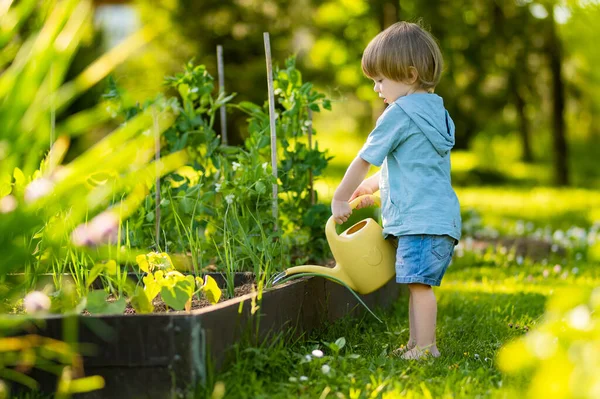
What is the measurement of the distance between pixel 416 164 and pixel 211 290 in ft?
2.95

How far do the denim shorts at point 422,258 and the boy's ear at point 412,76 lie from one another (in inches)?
23.1

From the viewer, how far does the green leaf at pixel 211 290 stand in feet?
8.44

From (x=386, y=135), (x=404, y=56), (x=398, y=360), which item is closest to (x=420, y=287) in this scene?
(x=398, y=360)

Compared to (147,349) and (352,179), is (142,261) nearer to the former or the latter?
(147,349)

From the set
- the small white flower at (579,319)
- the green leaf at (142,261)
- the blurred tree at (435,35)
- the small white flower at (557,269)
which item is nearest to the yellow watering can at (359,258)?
the green leaf at (142,261)

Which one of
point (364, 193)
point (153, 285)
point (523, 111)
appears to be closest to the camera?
point (153, 285)

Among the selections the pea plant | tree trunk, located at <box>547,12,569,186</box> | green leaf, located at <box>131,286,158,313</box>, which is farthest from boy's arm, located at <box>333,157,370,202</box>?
tree trunk, located at <box>547,12,569,186</box>

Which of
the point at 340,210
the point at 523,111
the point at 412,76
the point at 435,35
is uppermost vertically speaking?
the point at 435,35

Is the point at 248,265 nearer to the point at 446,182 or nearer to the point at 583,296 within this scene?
the point at 446,182

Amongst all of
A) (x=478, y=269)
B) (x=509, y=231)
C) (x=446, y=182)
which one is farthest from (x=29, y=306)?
(x=509, y=231)

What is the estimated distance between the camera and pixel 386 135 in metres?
2.90

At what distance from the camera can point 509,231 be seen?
→ 6.73m

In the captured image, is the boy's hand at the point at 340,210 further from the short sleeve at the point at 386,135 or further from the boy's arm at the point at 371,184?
the boy's arm at the point at 371,184

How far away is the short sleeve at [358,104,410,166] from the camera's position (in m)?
2.87
